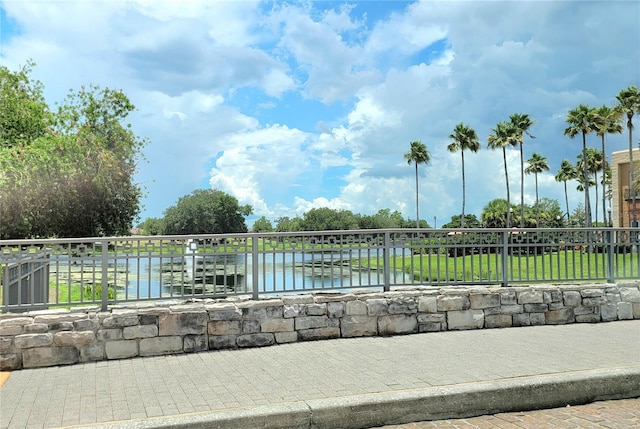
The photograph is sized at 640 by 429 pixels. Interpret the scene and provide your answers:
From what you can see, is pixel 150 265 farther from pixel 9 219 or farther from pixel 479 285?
pixel 9 219

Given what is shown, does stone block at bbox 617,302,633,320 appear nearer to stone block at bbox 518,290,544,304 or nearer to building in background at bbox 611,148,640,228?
stone block at bbox 518,290,544,304

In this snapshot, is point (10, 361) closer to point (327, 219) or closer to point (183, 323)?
point (183, 323)

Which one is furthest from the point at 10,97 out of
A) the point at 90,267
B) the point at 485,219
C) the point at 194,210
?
the point at 485,219


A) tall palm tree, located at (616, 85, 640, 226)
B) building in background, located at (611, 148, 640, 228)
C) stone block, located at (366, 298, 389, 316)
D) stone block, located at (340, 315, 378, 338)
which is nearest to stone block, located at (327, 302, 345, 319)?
stone block, located at (340, 315, 378, 338)

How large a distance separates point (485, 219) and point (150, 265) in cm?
6420

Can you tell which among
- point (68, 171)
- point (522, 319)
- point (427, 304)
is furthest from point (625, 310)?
point (68, 171)

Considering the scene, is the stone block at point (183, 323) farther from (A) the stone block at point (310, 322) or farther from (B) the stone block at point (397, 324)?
(B) the stone block at point (397, 324)

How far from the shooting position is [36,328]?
23.3ft

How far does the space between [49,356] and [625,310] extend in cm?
999

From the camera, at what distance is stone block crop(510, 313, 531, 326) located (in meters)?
9.49

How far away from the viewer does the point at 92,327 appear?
7.32m

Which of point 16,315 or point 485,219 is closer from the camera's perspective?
point 16,315

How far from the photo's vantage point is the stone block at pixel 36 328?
708cm

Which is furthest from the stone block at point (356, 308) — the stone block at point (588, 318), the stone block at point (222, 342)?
the stone block at point (588, 318)
